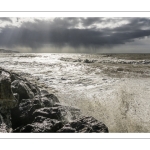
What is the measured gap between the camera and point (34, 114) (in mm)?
3604

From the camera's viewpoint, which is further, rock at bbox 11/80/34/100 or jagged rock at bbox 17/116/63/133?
rock at bbox 11/80/34/100

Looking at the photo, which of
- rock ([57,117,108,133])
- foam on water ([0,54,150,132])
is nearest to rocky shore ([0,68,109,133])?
rock ([57,117,108,133])

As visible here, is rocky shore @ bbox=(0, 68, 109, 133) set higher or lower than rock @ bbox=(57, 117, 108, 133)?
higher

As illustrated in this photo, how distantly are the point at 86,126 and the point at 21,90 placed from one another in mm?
1286

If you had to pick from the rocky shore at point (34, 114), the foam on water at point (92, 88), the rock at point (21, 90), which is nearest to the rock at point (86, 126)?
the rocky shore at point (34, 114)

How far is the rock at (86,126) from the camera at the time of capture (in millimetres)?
3529

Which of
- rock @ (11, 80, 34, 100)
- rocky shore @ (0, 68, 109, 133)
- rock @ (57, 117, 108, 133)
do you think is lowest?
rock @ (57, 117, 108, 133)

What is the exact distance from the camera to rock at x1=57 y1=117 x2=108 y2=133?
353cm

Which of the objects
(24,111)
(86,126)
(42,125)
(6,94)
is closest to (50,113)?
(42,125)

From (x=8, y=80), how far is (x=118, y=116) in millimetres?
1971

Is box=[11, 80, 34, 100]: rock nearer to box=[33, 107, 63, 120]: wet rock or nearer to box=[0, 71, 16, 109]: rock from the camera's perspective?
box=[0, 71, 16, 109]: rock
